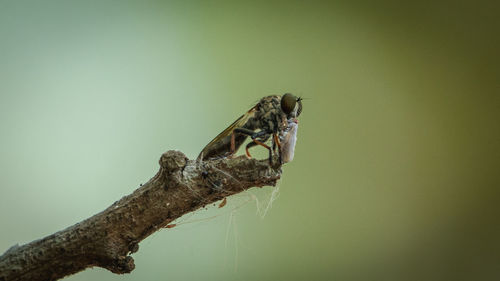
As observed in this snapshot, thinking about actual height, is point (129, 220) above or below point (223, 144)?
below

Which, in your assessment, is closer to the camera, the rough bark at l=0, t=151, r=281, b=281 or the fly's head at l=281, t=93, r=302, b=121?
the rough bark at l=0, t=151, r=281, b=281

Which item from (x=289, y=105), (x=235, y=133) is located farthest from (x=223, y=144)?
(x=289, y=105)

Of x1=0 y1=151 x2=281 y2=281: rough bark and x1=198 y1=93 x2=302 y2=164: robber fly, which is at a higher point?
x1=198 y1=93 x2=302 y2=164: robber fly

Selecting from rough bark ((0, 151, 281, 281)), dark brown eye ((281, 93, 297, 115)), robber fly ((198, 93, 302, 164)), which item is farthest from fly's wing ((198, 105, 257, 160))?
rough bark ((0, 151, 281, 281))

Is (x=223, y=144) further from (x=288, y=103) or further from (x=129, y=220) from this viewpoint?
(x=129, y=220)

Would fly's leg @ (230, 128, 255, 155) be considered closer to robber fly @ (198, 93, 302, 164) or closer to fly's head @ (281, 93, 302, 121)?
robber fly @ (198, 93, 302, 164)

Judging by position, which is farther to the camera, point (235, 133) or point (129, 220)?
point (235, 133)

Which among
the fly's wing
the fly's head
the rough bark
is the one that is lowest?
the rough bark
